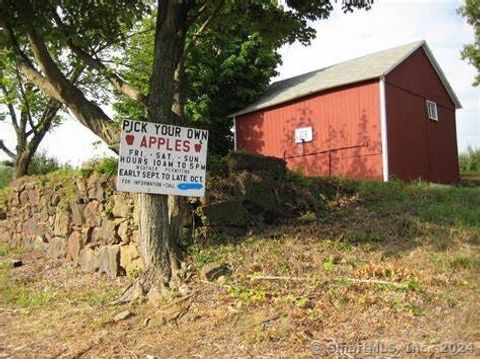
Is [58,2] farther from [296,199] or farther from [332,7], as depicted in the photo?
[296,199]

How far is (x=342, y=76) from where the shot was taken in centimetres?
2039

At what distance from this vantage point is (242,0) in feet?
26.8

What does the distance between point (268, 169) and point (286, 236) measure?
68.0 inches

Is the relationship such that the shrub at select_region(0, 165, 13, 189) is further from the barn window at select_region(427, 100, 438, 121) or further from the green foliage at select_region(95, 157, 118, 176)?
the barn window at select_region(427, 100, 438, 121)

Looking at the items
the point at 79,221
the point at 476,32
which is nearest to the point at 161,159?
the point at 79,221

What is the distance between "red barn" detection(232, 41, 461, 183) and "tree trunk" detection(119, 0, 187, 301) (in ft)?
32.4

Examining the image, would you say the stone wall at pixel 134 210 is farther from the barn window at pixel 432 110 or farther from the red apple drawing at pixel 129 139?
the barn window at pixel 432 110

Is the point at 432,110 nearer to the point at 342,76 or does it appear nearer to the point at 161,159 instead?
the point at 342,76

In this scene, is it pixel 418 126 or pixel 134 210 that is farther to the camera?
pixel 418 126

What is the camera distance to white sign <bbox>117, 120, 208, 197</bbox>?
7098 mm

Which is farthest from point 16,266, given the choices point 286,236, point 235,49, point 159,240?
point 235,49

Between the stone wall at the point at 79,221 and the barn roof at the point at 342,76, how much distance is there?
34.6 feet

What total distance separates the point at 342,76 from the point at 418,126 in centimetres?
331

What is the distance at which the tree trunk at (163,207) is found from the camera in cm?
726
